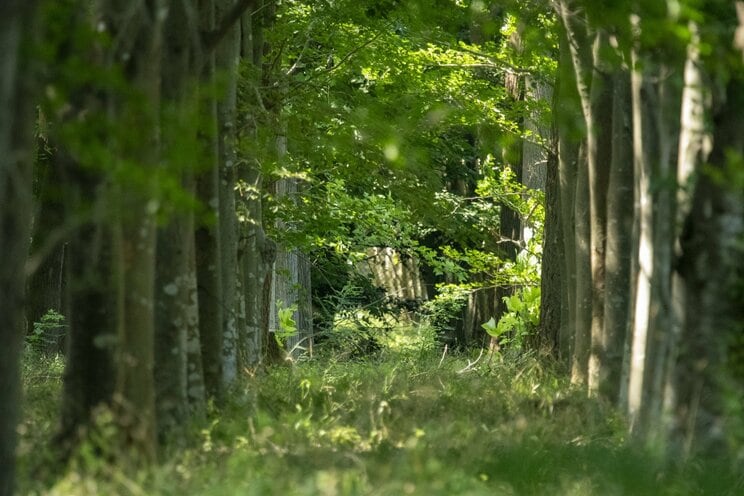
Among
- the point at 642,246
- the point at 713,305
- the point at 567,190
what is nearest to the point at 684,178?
the point at 713,305

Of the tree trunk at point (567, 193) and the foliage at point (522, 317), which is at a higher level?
the tree trunk at point (567, 193)

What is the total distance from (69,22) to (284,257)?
64.7ft

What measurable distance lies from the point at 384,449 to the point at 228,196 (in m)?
4.63

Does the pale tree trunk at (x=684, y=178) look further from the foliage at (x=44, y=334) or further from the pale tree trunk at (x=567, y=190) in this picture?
the foliage at (x=44, y=334)

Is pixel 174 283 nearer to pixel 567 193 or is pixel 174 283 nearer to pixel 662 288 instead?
pixel 662 288

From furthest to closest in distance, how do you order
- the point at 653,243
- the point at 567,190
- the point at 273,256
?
the point at 273,256 < the point at 567,190 < the point at 653,243

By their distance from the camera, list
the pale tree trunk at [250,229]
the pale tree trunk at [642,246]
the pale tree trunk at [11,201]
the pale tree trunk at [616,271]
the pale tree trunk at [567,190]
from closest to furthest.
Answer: the pale tree trunk at [11,201]
the pale tree trunk at [642,246]
the pale tree trunk at [616,271]
the pale tree trunk at [567,190]
the pale tree trunk at [250,229]

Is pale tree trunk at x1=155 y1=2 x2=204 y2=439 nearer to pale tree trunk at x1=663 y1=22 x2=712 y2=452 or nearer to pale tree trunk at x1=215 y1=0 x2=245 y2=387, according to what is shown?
pale tree trunk at x1=215 y1=0 x2=245 y2=387

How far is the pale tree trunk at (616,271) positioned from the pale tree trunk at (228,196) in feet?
13.7

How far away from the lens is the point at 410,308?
1204 inches

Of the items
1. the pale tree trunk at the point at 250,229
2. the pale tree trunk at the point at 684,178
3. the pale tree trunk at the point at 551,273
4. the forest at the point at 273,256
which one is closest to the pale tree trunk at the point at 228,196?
the forest at the point at 273,256

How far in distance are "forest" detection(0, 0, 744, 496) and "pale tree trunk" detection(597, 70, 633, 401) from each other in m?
0.03

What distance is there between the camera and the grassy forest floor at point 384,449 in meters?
7.38

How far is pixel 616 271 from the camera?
13922 mm
